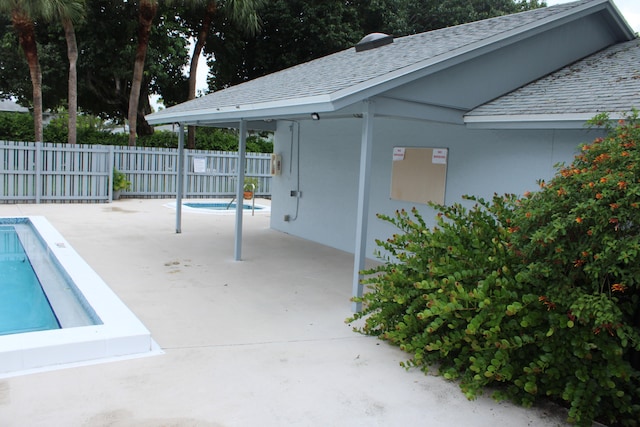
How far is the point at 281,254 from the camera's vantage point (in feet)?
29.5

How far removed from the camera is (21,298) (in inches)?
257

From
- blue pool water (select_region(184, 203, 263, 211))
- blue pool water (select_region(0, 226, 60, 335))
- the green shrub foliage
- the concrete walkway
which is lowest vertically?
blue pool water (select_region(0, 226, 60, 335))

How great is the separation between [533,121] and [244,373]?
4283mm

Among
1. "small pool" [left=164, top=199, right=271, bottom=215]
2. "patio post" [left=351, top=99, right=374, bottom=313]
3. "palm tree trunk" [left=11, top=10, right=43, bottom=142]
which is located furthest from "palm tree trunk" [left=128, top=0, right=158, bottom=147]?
"patio post" [left=351, top=99, right=374, bottom=313]

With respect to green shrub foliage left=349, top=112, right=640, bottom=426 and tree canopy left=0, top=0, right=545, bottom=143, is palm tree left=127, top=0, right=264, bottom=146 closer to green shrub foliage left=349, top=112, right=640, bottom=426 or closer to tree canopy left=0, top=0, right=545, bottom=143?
tree canopy left=0, top=0, right=545, bottom=143

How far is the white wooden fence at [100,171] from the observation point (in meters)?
14.5

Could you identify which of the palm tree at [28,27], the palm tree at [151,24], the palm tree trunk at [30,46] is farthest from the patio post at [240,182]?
the palm tree trunk at [30,46]

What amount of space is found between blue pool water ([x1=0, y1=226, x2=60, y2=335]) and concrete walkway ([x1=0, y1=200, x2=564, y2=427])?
0.79 meters

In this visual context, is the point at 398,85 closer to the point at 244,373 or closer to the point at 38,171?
the point at 244,373

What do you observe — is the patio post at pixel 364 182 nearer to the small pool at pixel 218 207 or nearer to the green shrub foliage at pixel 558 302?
the green shrub foliage at pixel 558 302

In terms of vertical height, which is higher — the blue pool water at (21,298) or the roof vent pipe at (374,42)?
the roof vent pipe at (374,42)

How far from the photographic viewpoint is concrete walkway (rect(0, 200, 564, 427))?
3395mm

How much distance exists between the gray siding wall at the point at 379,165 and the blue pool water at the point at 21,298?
4838mm

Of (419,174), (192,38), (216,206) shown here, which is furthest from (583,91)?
Answer: (192,38)
